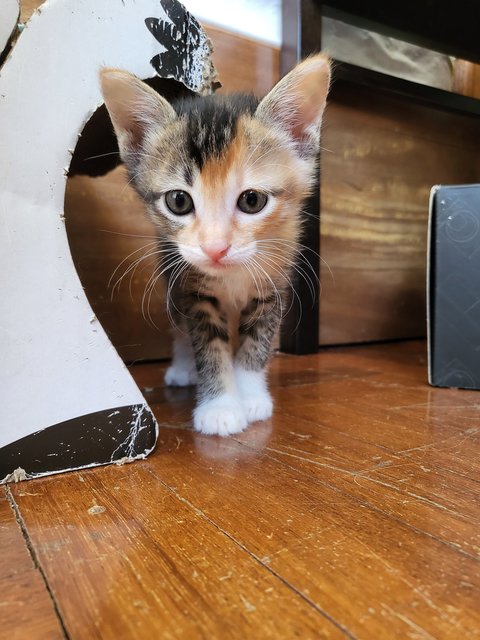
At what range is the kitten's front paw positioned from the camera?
92cm

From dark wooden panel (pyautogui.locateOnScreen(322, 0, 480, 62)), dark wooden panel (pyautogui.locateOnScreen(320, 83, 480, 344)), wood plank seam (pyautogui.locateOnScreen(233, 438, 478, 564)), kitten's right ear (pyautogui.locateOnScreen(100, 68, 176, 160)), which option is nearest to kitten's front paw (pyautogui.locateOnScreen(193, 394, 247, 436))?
wood plank seam (pyautogui.locateOnScreen(233, 438, 478, 564))

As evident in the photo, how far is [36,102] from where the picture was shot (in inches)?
27.8

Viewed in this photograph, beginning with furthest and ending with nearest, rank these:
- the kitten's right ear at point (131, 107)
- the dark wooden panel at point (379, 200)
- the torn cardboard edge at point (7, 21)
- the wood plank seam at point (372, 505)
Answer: the dark wooden panel at point (379, 200) → the kitten's right ear at point (131, 107) → the torn cardboard edge at point (7, 21) → the wood plank seam at point (372, 505)

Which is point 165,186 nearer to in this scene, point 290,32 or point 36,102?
point 36,102

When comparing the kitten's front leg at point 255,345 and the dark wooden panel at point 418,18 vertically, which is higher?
the dark wooden panel at point 418,18

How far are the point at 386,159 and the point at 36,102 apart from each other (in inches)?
58.8

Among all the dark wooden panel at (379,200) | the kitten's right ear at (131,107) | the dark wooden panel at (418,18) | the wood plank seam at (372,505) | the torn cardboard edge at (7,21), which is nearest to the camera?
the wood plank seam at (372,505)

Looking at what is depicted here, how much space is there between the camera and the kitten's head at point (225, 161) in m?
0.84

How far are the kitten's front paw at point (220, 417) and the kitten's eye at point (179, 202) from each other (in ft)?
1.18

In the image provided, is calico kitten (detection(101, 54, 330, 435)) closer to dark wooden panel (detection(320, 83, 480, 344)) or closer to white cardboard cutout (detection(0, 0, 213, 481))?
white cardboard cutout (detection(0, 0, 213, 481))

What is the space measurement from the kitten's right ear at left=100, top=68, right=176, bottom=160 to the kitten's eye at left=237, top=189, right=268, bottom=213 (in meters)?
0.21

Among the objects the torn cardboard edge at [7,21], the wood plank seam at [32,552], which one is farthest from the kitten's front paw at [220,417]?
the torn cardboard edge at [7,21]

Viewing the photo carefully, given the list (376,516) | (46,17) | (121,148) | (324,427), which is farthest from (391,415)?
(46,17)

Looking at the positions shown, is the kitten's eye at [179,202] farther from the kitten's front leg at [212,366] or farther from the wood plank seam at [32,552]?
the wood plank seam at [32,552]
